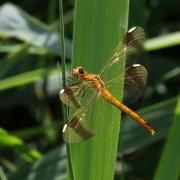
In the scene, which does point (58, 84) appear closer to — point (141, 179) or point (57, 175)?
point (141, 179)

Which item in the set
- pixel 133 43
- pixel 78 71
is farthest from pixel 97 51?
pixel 133 43

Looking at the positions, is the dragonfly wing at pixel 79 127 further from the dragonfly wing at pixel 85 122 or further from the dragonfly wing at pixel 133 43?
the dragonfly wing at pixel 133 43

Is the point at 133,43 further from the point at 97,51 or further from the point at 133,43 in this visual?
the point at 97,51

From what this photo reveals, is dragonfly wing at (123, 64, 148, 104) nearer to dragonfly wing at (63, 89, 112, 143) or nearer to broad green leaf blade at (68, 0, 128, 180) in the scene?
dragonfly wing at (63, 89, 112, 143)

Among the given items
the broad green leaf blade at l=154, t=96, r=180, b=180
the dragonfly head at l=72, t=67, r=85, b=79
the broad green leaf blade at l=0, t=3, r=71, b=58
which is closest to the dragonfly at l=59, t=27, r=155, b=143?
the dragonfly head at l=72, t=67, r=85, b=79

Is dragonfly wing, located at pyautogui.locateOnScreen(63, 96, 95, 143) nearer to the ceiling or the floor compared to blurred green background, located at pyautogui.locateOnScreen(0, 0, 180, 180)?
nearer to the ceiling

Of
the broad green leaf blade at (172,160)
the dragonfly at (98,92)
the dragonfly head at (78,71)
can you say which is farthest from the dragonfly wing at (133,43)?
the broad green leaf blade at (172,160)
